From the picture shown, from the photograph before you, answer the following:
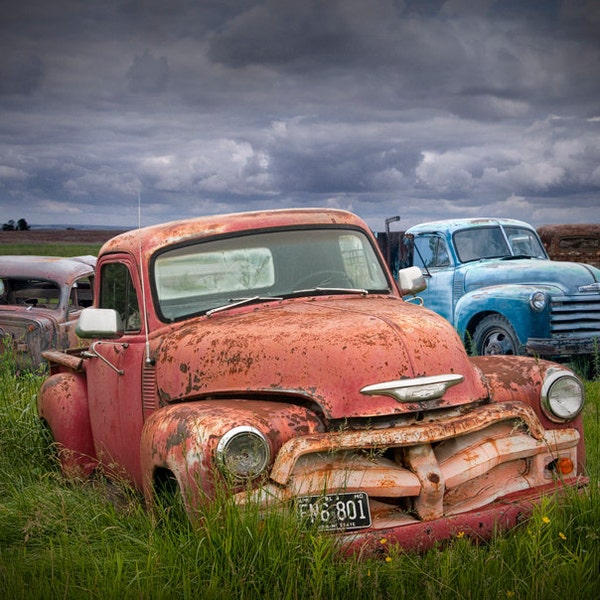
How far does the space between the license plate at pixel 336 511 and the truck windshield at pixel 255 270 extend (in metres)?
1.48

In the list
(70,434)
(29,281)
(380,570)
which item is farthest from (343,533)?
(29,281)

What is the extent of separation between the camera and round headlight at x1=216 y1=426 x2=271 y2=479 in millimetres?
3506

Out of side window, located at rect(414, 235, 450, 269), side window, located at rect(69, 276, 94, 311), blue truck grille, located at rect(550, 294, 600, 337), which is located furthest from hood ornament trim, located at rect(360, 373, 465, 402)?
side window, located at rect(414, 235, 450, 269)

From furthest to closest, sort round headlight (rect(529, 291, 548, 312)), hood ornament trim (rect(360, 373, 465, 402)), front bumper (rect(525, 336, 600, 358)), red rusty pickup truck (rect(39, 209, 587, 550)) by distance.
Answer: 1. round headlight (rect(529, 291, 548, 312))
2. front bumper (rect(525, 336, 600, 358))
3. hood ornament trim (rect(360, 373, 465, 402))
4. red rusty pickup truck (rect(39, 209, 587, 550))

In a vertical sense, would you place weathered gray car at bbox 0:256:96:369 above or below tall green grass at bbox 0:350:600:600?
above

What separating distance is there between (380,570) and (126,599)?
1004 mm

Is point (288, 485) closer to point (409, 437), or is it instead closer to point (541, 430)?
point (409, 437)

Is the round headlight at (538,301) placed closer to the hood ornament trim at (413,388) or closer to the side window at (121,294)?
the side window at (121,294)

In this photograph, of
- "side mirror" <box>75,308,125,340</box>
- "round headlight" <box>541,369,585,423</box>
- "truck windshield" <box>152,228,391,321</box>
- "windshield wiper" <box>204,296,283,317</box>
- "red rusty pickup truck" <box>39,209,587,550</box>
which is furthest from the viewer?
"truck windshield" <box>152,228,391,321</box>

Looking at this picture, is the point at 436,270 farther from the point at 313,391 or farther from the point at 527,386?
the point at 313,391

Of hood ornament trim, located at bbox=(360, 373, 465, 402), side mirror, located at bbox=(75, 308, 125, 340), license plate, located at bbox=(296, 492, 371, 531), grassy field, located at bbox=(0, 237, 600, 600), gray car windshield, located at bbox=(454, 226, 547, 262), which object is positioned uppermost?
gray car windshield, located at bbox=(454, 226, 547, 262)

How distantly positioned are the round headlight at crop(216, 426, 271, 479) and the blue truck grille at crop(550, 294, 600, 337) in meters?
6.83

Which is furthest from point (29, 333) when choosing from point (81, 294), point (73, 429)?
point (73, 429)

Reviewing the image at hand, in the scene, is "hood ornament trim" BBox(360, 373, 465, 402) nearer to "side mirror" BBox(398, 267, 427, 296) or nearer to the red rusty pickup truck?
the red rusty pickup truck
